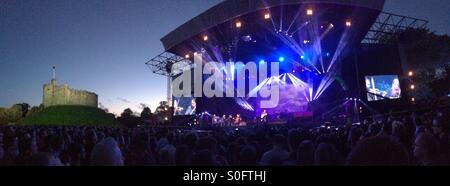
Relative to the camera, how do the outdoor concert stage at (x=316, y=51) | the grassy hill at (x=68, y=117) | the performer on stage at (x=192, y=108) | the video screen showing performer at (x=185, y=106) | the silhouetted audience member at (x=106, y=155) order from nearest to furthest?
the silhouetted audience member at (x=106, y=155) < the outdoor concert stage at (x=316, y=51) < the performer on stage at (x=192, y=108) < the video screen showing performer at (x=185, y=106) < the grassy hill at (x=68, y=117)

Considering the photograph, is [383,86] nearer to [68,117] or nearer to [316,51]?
[316,51]

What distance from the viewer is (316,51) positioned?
3105 centimetres

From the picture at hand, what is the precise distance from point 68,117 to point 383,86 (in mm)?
37892

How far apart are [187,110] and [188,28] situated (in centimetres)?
899

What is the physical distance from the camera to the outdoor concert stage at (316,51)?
3053 cm

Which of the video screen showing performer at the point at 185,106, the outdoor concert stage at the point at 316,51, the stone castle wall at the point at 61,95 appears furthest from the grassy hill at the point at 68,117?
the outdoor concert stage at the point at 316,51

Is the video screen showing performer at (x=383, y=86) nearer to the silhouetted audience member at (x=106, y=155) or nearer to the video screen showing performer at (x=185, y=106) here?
the video screen showing performer at (x=185, y=106)

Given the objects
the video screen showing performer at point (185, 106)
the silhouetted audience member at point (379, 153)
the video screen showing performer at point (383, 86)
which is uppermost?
the video screen showing performer at point (383, 86)

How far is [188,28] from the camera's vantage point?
38.0m

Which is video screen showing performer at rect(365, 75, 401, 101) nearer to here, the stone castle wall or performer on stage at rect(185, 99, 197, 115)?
performer on stage at rect(185, 99, 197, 115)

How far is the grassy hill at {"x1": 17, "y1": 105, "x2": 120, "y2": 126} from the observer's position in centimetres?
4566

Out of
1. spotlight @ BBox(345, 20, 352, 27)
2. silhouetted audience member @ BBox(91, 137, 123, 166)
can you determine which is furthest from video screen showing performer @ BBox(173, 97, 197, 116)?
silhouetted audience member @ BBox(91, 137, 123, 166)
